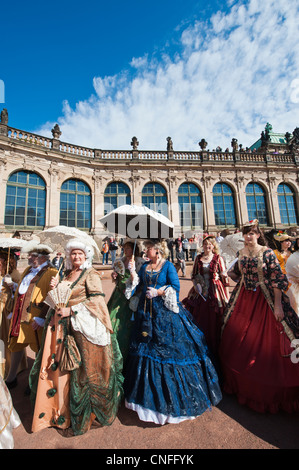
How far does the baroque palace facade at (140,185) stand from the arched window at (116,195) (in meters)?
0.08

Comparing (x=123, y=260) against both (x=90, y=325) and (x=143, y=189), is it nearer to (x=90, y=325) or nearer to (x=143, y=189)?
(x=90, y=325)

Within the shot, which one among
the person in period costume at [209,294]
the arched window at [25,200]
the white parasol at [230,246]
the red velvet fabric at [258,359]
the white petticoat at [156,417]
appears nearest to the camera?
the white petticoat at [156,417]

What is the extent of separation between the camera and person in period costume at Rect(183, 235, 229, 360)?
9.96ft

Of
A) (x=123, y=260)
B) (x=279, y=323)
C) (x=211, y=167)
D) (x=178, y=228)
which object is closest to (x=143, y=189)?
(x=178, y=228)

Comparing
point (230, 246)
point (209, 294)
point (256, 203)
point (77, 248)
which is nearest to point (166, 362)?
point (209, 294)

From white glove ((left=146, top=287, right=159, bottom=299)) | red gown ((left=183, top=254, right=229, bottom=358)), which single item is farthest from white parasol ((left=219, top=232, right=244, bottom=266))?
white glove ((left=146, top=287, right=159, bottom=299))

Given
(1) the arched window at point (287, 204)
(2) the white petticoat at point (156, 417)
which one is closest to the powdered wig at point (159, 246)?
(2) the white petticoat at point (156, 417)

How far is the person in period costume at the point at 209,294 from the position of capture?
3.04 meters

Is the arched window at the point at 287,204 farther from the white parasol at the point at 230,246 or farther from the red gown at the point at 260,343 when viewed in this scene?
the red gown at the point at 260,343

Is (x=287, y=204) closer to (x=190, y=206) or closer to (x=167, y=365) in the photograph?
(x=190, y=206)

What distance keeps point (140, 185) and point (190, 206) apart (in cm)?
442

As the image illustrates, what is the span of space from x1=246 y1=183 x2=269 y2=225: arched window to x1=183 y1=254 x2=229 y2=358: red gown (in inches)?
663
